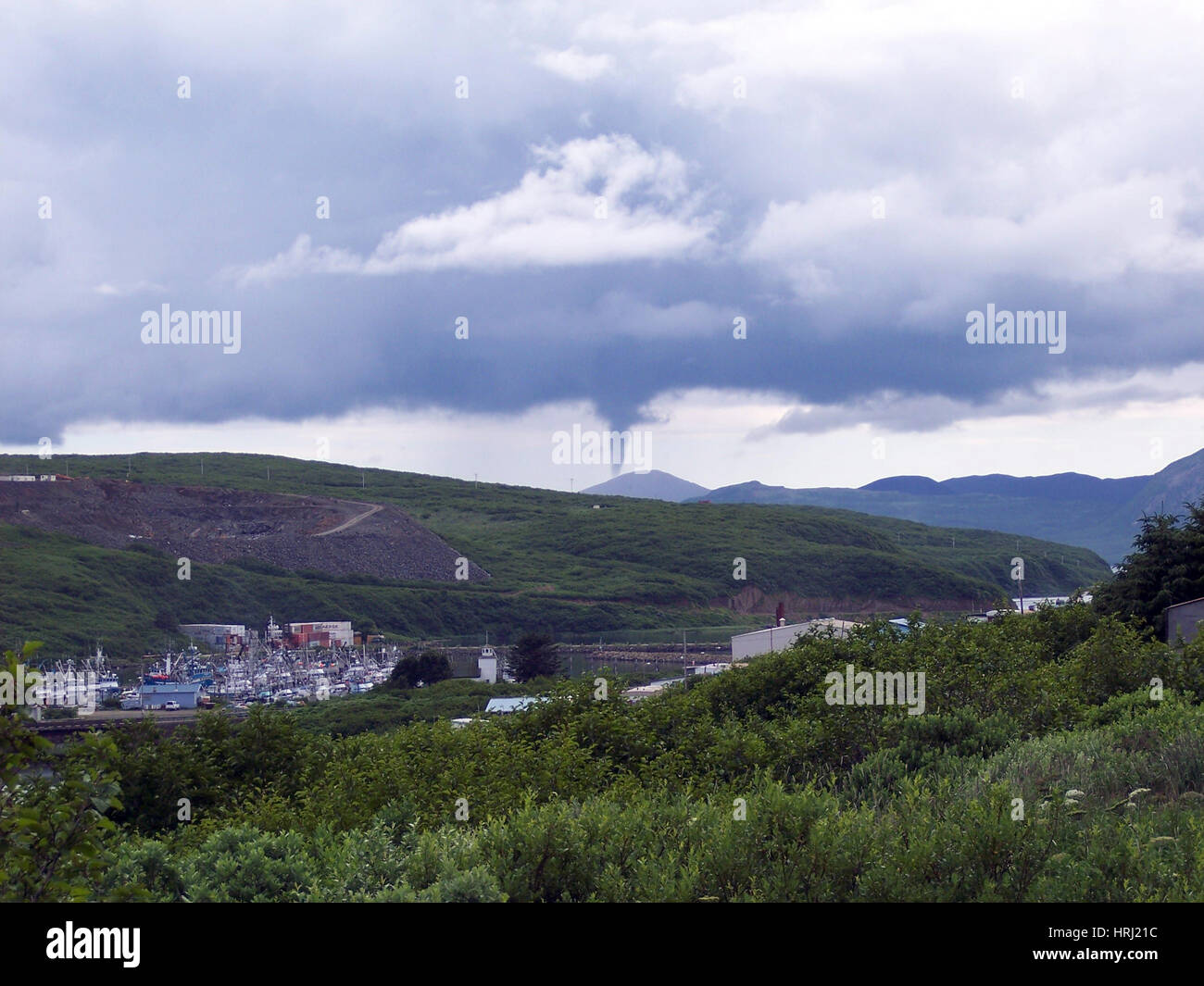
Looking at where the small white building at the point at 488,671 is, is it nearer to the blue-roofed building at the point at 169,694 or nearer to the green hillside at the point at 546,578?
the blue-roofed building at the point at 169,694

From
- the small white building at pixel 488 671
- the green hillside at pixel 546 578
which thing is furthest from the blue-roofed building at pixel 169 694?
the green hillside at pixel 546 578

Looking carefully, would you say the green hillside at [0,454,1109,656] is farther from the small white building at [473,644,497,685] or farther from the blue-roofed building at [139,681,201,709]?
the small white building at [473,644,497,685]

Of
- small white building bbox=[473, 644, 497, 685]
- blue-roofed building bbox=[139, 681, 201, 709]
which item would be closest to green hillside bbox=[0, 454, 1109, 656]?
blue-roofed building bbox=[139, 681, 201, 709]

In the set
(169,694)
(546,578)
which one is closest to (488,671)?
(169,694)

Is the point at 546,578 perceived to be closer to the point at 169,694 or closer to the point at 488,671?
the point at 488,671
